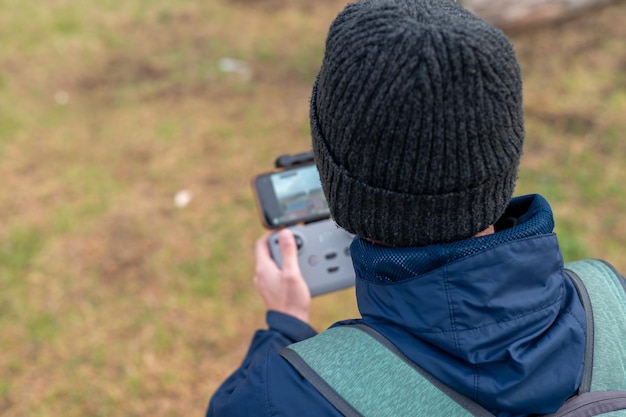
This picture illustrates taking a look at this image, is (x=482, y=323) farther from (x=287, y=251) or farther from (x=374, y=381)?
(x=287, y=251)

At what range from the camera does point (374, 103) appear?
100 cm

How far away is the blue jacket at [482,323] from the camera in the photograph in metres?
1.04

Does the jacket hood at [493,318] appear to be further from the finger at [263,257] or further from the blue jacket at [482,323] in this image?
the finger at [263,257]

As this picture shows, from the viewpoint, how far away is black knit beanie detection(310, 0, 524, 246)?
3.21 ft

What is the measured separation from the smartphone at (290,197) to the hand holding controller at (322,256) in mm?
62

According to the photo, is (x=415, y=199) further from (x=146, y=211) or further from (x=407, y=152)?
(x=146, y=211)

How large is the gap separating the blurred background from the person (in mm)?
2193

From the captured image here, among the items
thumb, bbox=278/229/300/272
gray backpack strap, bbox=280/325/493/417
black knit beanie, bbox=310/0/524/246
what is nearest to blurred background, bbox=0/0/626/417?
thumb, bbox=278/229/300/272

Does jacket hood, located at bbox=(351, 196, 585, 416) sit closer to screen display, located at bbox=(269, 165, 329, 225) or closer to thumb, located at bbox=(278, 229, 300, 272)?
thumb, located at bbox=(278, 229, 300, 272)

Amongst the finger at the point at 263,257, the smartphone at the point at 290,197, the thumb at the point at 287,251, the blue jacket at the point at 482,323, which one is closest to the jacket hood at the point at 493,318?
the blue jacket at the point at 482,323

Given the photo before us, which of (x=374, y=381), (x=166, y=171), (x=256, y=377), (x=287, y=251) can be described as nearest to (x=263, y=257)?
(x=287, y=251)

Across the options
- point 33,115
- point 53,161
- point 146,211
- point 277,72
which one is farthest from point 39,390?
point 277,72

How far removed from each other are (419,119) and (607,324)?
57 cm

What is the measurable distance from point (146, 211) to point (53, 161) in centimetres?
101
